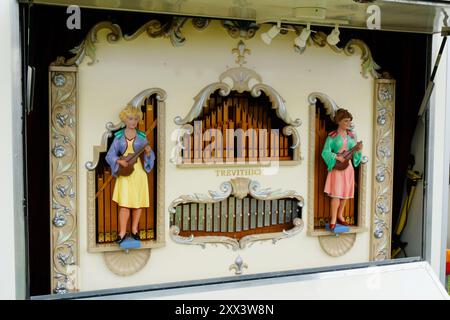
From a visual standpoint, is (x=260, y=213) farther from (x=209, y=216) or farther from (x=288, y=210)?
(x=209, y=216)

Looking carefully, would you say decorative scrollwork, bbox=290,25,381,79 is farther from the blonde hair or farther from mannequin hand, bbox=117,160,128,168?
mannequin hand, bbox=117,160,128,168

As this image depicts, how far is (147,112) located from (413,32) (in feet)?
5.32

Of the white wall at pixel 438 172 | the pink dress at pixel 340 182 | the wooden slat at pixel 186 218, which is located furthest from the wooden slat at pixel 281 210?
the white wall at pixel 438 172

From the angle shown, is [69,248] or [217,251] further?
[217,251]

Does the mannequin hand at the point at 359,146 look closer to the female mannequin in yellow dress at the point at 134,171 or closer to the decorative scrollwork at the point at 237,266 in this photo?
the decorative scrollwork at the point at 237,266

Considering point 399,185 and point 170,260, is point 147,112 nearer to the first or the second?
point 170,260

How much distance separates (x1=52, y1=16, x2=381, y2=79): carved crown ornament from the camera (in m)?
2.88

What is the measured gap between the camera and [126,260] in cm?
304

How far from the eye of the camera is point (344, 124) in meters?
3.30

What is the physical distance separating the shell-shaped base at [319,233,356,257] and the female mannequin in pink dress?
83mm

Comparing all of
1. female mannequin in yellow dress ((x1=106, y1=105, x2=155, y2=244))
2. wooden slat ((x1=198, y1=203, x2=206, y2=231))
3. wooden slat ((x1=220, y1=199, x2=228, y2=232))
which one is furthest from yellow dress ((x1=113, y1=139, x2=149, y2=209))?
wooden slat ((x1=220, y1=199, x2=228, y2=232))

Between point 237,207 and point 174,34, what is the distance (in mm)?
985
